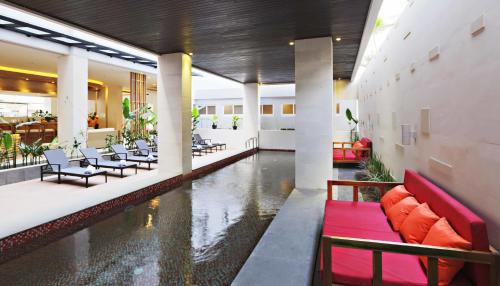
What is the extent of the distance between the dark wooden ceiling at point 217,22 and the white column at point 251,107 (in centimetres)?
665

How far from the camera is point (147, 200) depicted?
6.05 meters

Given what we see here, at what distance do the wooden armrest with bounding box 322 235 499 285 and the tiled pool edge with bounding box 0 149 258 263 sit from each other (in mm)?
3729

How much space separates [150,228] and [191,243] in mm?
919

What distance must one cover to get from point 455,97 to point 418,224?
1.32 meters

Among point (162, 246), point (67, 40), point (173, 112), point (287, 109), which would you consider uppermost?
point (67, 40)

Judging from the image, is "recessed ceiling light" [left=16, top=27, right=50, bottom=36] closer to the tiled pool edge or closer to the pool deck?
the pool deck

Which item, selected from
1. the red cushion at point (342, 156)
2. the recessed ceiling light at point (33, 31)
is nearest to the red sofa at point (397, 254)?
the red cushion at point (342, 156)

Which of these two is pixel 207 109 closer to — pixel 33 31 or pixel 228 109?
pixel 228 109

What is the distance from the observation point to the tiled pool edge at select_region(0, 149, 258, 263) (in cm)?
378

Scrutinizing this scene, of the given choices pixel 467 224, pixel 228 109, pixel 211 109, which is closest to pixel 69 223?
pixel 467 224

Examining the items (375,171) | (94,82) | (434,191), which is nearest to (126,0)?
(434,191)

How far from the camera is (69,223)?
4.61 metres

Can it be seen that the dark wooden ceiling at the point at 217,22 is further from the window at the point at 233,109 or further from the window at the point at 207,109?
the window at the point at 207,109

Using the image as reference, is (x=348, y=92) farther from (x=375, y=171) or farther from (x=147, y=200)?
(x=147, y=200)
